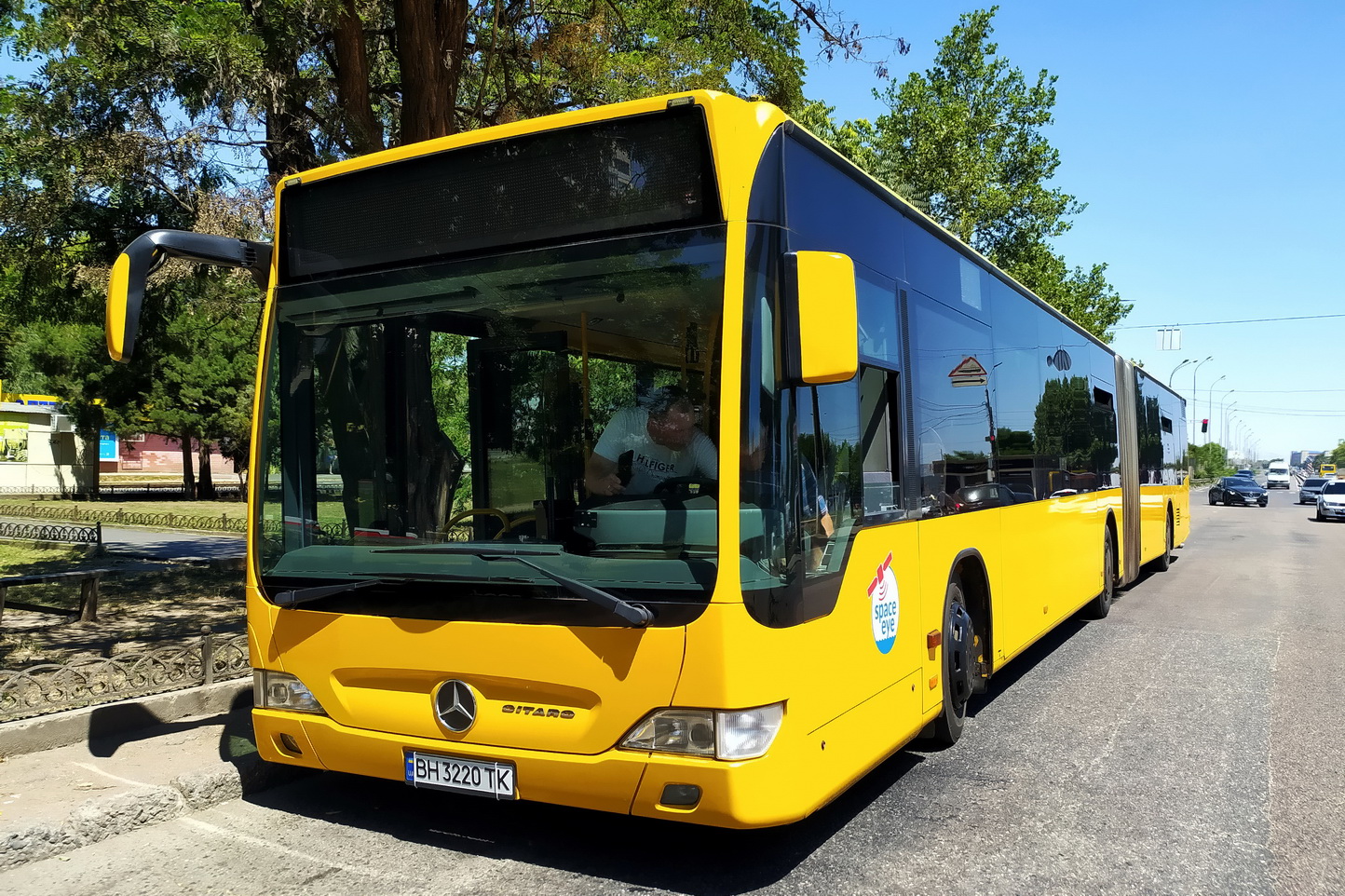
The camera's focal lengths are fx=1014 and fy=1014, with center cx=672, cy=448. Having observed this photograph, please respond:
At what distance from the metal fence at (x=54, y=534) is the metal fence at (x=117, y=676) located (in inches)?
536

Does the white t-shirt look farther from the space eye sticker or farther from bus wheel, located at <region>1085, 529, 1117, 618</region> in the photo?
bus wheel, located at <region>1085, 529, 1117, 618</region>

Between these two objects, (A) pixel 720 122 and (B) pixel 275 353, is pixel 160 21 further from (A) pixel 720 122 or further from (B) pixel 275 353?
(A) pixel 720 122

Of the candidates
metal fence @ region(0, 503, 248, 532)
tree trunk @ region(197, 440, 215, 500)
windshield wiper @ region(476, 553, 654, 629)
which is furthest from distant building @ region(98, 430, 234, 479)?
windshield wiper @ region(476, 553, 654, 629)

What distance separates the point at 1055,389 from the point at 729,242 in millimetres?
5813

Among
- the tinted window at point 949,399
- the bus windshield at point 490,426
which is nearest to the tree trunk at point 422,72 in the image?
the bus windshield at point 490,426

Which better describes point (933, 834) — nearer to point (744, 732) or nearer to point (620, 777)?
point (744, 732)

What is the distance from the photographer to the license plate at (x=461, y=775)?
3863mm

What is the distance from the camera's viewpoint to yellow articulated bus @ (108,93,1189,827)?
11.8ft

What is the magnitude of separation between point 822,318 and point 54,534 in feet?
66.2

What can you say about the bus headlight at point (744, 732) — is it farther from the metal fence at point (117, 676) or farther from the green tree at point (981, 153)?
the green tree at point (981, 153)

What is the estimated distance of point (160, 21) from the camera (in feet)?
30.3

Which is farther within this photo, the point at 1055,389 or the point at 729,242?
the point at 1055,389

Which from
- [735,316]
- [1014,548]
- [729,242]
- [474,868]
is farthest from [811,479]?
[1014,548]

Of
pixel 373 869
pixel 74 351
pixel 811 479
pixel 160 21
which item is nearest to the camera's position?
pixel 811 479
